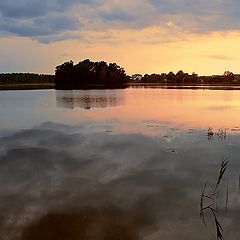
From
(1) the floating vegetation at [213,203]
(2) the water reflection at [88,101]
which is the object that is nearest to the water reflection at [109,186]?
(1) the floating vegetation at [213,203]

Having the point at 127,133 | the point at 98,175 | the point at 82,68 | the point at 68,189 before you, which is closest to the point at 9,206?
the point at 68,189

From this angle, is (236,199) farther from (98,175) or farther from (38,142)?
(38,142)

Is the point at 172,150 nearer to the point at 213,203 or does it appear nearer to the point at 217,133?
the point at 217,133

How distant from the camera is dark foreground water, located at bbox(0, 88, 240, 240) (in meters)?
9.16

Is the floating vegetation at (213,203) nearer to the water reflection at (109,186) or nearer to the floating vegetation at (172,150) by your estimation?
the water reflection at (109,186)

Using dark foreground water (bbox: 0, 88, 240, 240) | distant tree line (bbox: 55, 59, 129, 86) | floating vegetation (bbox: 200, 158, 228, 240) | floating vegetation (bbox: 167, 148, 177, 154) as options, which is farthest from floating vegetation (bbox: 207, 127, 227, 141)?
distant tree line (bbox: 55, 59, 129, 86)

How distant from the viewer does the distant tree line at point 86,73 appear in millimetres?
147125

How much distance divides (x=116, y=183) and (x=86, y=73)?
137156 millimetres

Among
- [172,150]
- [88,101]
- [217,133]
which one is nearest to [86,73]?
[88,101]

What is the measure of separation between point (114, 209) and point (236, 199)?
388 cm

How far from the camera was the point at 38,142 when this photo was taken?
1998 cm

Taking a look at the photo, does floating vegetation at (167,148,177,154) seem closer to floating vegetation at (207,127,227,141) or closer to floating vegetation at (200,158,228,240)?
floating vegetation at (207,127,227,141)

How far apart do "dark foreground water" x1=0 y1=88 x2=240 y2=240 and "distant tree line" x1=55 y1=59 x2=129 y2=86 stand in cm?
12526

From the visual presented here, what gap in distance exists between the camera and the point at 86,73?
484 feet
